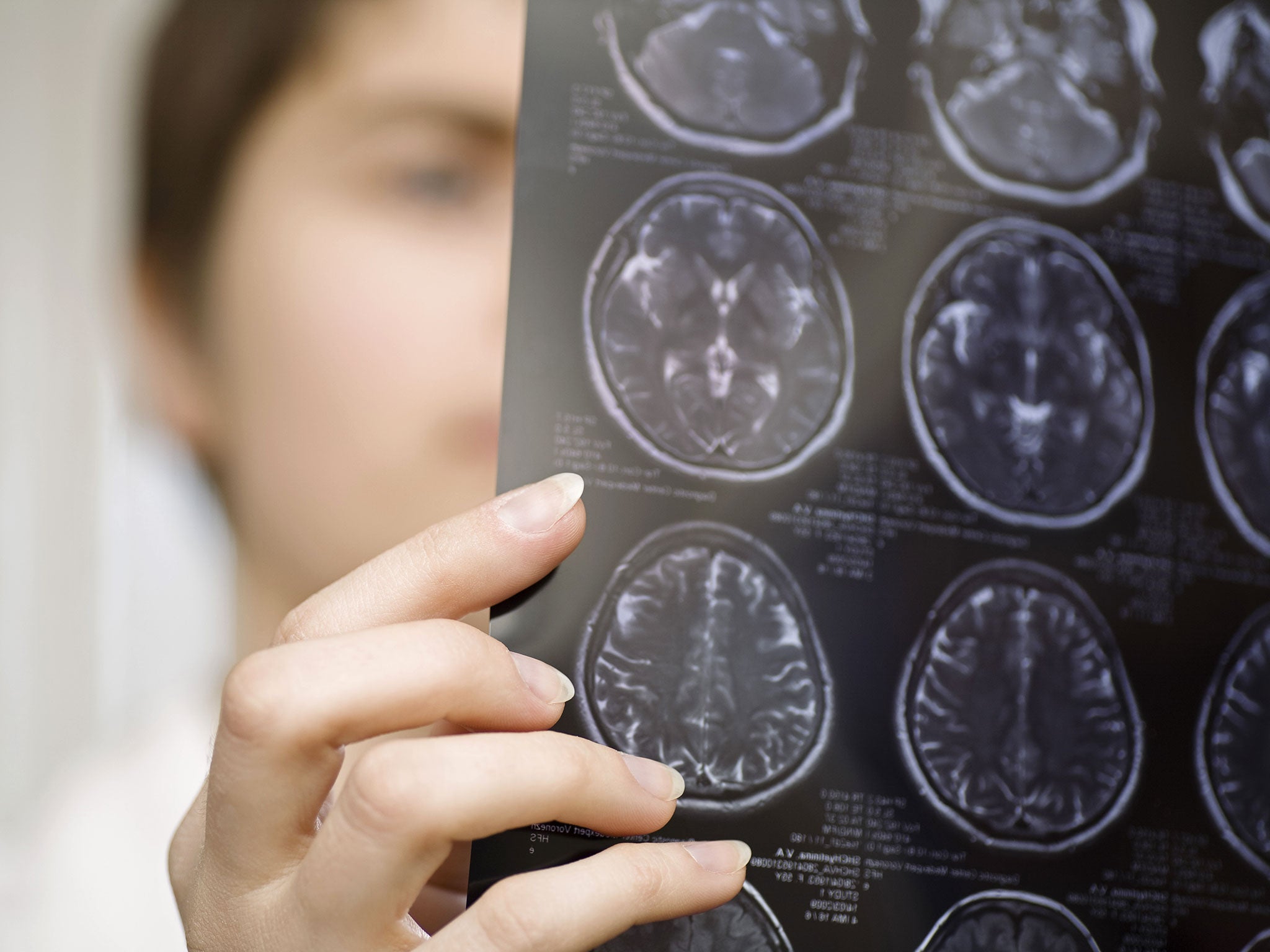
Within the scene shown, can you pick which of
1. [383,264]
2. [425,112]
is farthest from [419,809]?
[425,112]

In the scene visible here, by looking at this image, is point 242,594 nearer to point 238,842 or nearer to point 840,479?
point 238,842

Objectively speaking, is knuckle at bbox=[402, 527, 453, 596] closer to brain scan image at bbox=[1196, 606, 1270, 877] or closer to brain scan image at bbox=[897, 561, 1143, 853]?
brain scan image at bbox=[897, 561, 1143, 853]

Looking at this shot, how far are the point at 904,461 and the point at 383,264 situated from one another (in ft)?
1.44

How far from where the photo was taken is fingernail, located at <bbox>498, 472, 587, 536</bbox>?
0.50 m

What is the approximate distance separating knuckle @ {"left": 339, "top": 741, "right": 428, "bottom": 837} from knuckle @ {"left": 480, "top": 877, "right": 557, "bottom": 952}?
0.06m

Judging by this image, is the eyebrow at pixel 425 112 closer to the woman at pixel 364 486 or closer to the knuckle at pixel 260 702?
the woman at pixel 364 486

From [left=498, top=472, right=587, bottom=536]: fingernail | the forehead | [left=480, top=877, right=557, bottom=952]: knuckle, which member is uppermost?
the forehead

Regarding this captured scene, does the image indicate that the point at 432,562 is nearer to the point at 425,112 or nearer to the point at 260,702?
the point at 260,702

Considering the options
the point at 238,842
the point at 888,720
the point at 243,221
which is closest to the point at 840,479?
the point at 888,720

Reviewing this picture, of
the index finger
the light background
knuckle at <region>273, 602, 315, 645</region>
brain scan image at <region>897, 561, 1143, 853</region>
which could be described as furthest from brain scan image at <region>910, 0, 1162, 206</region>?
the light background

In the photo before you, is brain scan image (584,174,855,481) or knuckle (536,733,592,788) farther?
brain scan image (584,174,855,481)

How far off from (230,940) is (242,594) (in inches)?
19.0

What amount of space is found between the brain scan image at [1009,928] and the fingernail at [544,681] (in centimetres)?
27

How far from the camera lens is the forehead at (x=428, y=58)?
778 mm
